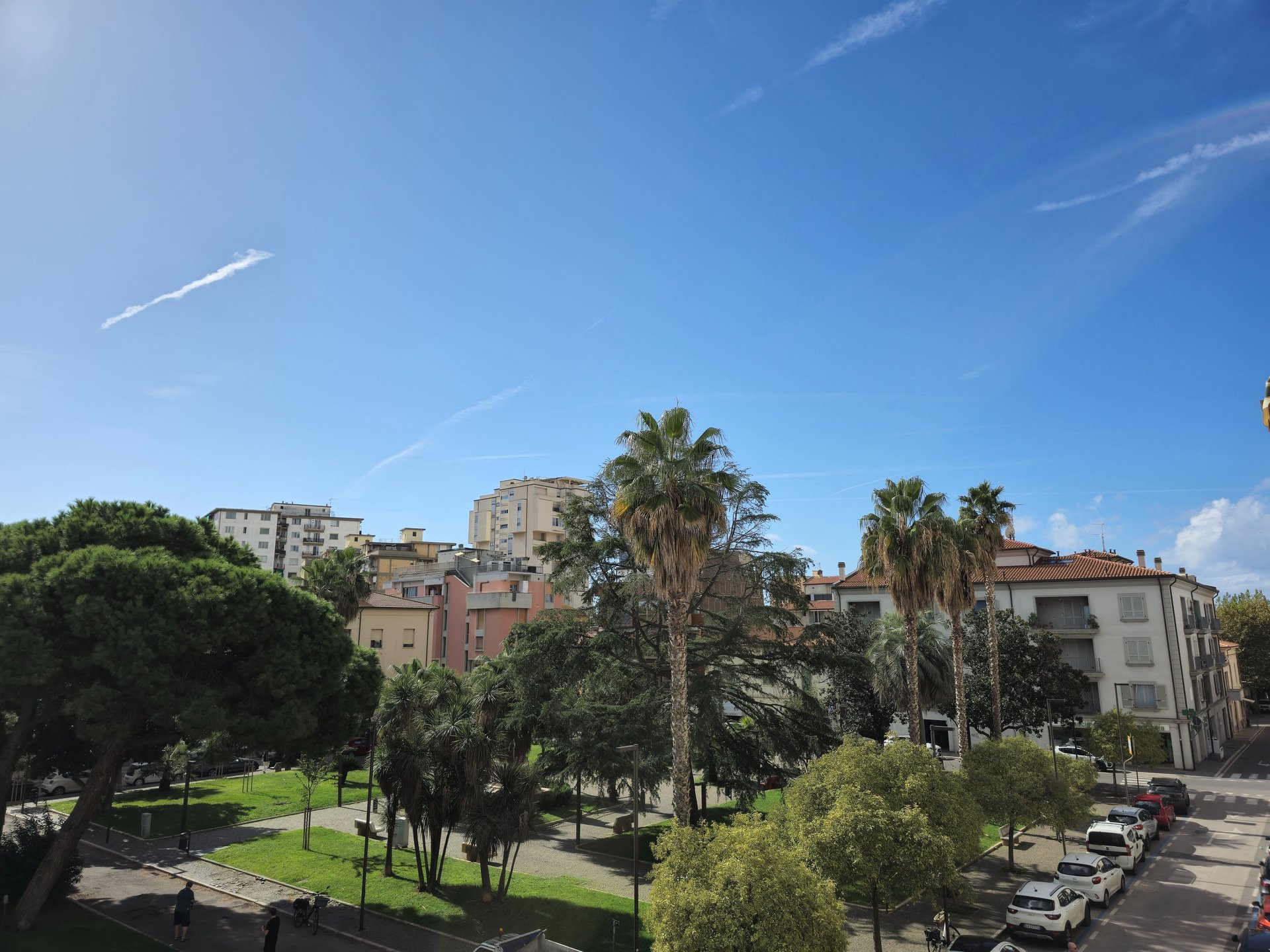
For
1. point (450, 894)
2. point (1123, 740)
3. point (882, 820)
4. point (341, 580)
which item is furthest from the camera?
point (341, 580)

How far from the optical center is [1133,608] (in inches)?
1988

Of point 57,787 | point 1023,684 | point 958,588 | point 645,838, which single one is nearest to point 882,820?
point 645,838

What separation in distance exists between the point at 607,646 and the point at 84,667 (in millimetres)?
16568

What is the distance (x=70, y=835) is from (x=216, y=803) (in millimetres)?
15510

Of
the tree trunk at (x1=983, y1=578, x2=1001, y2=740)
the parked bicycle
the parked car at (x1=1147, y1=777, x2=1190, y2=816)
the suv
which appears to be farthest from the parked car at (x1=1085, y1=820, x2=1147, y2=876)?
the parked bicycle

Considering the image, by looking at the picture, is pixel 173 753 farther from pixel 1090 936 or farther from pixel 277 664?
pixel 1090 936

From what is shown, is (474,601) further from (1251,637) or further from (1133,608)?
(1251,637)

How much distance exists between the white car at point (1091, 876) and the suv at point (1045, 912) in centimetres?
157

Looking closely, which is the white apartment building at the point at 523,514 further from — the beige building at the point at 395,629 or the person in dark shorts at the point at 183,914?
the person in dark shorts at the point at 183,914

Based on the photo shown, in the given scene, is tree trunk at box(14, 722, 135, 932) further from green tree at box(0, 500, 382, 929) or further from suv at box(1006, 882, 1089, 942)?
suv at box(1006, 882, 1089, 942)

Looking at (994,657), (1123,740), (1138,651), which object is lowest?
(1123,740)

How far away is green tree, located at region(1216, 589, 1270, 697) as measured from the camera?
256 ft

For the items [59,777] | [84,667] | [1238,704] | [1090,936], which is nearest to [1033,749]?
[1090,936]

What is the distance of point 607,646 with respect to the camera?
2994cm
